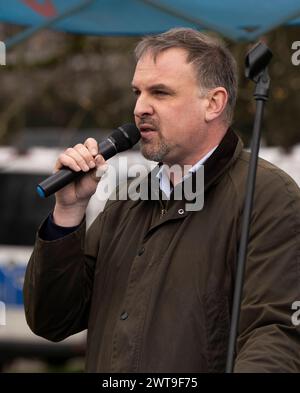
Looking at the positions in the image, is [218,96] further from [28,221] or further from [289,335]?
[28,221]

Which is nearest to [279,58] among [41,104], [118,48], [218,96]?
[118,48]

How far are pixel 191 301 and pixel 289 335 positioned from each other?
355 mm

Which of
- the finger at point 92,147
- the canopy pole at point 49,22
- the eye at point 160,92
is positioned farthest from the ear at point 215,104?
the canopy pole at point 49,22

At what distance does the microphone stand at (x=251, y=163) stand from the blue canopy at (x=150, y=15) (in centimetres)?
223

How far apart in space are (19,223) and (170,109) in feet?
24.4

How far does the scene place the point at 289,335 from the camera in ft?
9.78

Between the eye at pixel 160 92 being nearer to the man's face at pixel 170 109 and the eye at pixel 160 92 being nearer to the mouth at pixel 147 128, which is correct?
the man's face at pixel 170 109

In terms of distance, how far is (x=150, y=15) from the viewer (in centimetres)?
569

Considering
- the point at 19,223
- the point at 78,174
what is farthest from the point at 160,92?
the point at 19,223

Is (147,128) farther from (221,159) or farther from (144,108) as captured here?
(221,159)

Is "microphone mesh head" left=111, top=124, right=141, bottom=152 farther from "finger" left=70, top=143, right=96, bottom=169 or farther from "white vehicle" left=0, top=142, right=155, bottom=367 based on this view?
"white vehicle" left=0, top=142, right=155, bottom=367

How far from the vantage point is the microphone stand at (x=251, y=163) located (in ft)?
8.84

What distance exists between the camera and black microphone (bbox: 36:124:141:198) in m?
3.09

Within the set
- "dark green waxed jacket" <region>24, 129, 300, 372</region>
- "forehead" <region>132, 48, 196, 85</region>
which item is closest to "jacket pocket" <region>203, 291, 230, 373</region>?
"dark green waxed jacket" <region>24, 129, 300, 372</region>
